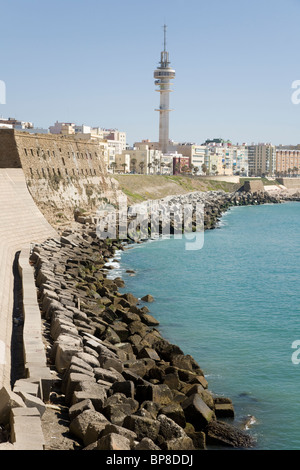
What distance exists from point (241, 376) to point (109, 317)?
435cm

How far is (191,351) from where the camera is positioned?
15.1 m

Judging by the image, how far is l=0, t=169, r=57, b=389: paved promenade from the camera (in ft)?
47.0

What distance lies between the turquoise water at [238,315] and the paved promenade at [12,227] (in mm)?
4628

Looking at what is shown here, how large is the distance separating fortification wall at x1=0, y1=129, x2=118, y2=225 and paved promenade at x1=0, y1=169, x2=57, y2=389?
1.34m

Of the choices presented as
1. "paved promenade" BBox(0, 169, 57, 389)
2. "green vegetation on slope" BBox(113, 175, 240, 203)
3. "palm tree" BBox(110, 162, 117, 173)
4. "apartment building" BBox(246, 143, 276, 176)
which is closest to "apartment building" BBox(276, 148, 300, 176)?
"apartment building" BBox(246, 143, 276, 176)

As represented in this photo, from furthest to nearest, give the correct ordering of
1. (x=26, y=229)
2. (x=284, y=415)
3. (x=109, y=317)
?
1. (x=26, y=229)
2. (x=109, y=317)
3. (x=284, y=415)

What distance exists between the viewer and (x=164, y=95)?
116375mm

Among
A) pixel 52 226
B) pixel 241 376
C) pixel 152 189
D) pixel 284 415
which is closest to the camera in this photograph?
pixel 284 415

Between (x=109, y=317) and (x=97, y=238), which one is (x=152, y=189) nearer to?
(x=97, y=238)

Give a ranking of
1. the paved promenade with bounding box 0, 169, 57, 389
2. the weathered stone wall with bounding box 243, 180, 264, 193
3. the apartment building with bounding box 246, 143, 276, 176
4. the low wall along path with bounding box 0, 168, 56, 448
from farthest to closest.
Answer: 1. the apartment building with bounding box 246, 143, 276, 176
2. the weathered stone wall with bounding box 243, 180, 264, 193
3. the paved promenade with bounding box 0, 169, 57, 389
4. the low wall along path with bounding box 0, 168, 56, 448

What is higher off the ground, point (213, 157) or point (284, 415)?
point (213, 157)

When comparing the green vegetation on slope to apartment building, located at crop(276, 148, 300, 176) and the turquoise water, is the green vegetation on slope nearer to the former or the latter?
the turquoise water

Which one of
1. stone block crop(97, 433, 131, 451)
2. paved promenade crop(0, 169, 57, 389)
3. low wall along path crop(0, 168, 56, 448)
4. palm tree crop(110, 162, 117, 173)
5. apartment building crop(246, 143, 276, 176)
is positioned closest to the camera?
stone block crop(97, 433, 131, 451)
